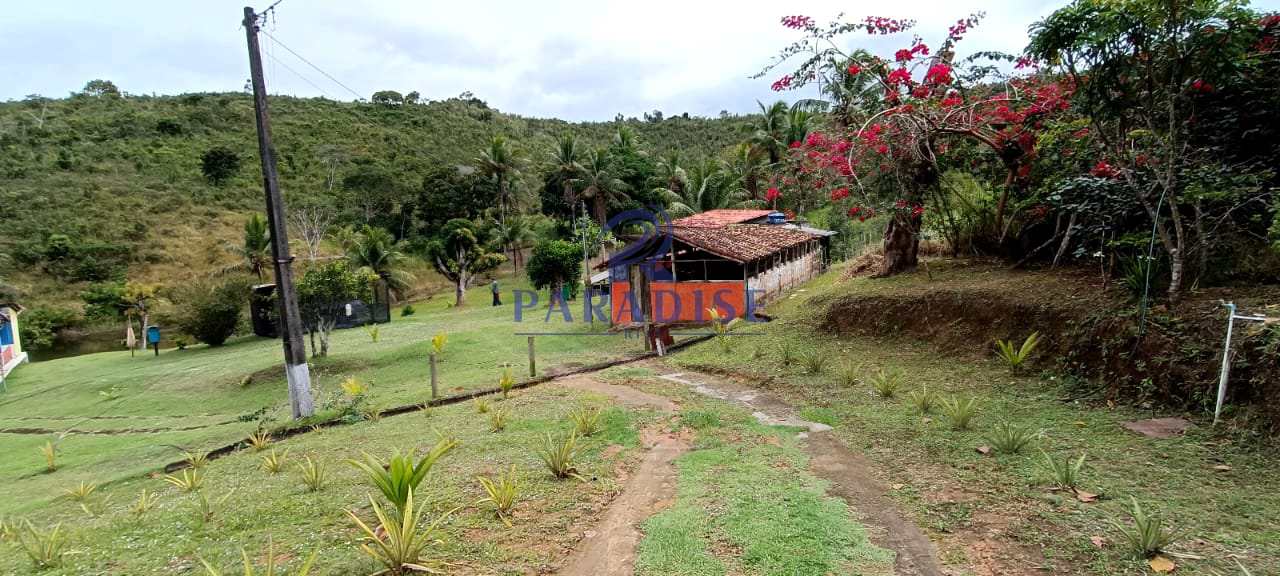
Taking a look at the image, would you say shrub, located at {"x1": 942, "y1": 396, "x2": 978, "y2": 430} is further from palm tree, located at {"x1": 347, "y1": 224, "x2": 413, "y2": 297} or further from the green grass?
palm tree, located at {"x1": 347, "y1": 224, "x2": 413, "y2": 297}

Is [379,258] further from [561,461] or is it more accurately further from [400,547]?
[400,547]

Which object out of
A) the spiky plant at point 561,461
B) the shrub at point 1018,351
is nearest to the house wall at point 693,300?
the shrub at point 1018,351

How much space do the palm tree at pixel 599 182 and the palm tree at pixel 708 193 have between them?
3.51 m

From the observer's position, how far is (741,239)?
16.8 m

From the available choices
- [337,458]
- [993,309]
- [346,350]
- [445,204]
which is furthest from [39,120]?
[993,309]

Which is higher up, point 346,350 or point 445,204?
point 445,204

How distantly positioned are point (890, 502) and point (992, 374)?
3936 mm

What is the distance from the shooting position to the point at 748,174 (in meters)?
31.3

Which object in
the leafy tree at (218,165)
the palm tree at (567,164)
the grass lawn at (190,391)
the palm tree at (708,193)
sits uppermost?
the leafy tree at (218,165)

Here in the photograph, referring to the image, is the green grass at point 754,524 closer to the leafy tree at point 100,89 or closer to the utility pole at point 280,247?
the utility pole at point 280,247

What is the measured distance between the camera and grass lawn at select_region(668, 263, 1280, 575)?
336 centimetres

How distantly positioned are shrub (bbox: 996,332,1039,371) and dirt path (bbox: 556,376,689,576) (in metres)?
4.25

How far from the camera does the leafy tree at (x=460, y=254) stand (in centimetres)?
3047

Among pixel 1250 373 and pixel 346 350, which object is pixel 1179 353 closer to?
pixel 1250 373
